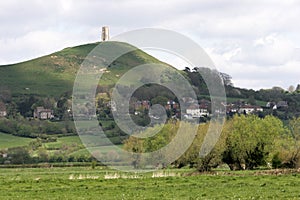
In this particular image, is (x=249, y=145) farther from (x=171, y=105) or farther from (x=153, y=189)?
(x=171, y=105)

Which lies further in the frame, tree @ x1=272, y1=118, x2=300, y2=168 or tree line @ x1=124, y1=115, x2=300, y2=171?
tree @ x1=272, y1=118, x2=300, y2=168

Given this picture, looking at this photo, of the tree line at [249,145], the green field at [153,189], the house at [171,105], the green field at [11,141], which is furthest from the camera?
the green field at [11,141]

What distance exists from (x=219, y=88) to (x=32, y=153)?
132 ft

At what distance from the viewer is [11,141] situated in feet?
501

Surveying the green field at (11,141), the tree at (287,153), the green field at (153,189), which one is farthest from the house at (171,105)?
the green field at (153,189)

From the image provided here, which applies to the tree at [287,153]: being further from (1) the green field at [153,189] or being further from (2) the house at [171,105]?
(2) the house at [171,105]

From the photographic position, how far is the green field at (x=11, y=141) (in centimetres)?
14600

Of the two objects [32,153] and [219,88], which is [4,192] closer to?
[219,88]

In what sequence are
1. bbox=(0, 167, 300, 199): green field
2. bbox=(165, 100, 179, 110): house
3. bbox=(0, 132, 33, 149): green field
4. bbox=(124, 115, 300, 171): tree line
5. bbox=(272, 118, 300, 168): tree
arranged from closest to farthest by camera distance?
bbox=(0, 167, 300, 199): green field, bbox=(124, 115, 300, 171): tree line, bbox=(272, 118, 300, 168): tree, bbox=(165, 100, 179, 110): house, bbox=(0, 132, 33, 149): green field

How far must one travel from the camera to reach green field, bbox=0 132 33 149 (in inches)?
5748

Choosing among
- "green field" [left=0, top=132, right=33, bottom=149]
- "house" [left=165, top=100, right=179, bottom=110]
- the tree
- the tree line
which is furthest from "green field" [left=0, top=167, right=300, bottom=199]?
"green field" [left=0, top=132, right=33, bottom=149]

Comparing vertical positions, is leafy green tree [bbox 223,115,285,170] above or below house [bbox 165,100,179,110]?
below

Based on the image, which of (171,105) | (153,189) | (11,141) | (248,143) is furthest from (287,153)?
(11,141)

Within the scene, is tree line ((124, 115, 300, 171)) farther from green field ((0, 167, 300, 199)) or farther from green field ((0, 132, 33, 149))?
green field ((0, 132, 33, 149))
